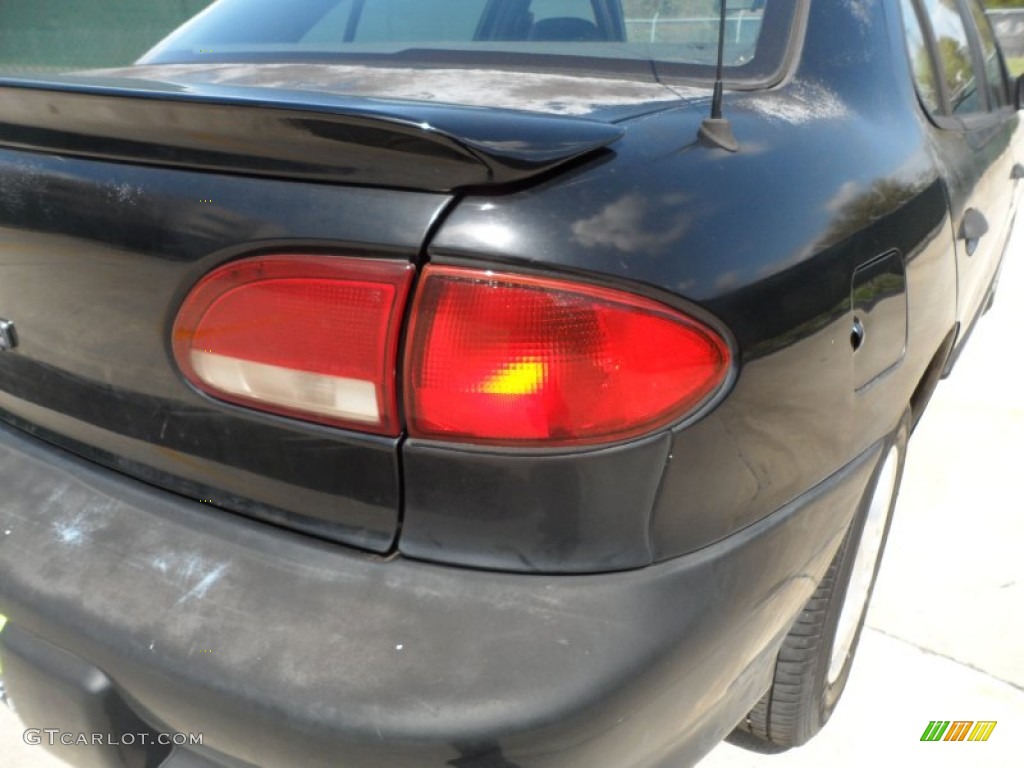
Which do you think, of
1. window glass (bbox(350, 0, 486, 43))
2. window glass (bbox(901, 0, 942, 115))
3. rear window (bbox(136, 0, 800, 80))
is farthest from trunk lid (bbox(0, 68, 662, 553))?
window glass (bbox(901, 0, 942, 115))

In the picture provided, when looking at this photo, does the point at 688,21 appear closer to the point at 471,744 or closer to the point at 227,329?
the point at 227,329

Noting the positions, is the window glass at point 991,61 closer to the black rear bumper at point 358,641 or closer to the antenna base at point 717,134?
the antenna base at point 717,134

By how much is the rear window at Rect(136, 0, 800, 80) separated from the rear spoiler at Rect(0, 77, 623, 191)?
611mm

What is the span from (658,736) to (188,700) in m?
0.61

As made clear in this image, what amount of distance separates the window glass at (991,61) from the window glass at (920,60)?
99cm

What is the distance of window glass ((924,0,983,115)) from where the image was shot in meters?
2.41

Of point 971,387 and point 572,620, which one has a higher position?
point 572,620

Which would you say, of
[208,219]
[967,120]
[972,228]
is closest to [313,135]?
[208,219]

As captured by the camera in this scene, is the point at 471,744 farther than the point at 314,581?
No

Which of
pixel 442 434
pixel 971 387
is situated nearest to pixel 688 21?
pixel 442 434

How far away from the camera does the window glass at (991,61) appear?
123 inches

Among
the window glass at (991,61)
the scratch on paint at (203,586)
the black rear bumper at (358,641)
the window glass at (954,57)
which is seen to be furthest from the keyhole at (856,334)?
the window glass at (991,61)

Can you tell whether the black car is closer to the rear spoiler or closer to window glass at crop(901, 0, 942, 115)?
the rear spoiler

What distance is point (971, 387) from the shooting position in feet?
13.2
